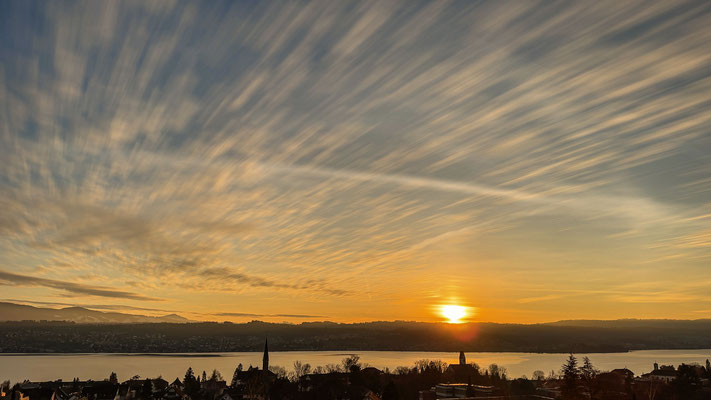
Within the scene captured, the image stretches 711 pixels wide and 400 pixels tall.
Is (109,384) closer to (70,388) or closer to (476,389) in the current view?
(70,388)

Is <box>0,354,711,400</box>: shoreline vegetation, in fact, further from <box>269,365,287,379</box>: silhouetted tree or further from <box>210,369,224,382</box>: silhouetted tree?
<box>269,365,287,379</box>: silhouetted tree

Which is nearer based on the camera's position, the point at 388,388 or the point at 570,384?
the point at 570,384

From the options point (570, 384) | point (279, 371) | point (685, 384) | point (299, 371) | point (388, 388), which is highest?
point (570, 384)

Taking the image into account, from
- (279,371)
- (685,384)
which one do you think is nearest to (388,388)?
(685,384)

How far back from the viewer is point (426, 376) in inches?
4161

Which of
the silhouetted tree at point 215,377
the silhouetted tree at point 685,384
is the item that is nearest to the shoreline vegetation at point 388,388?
the silhouetted tree at point 685,384

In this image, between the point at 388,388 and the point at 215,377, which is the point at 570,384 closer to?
the point at 388,388

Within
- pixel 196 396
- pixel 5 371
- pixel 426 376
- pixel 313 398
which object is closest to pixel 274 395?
pixel 313 398

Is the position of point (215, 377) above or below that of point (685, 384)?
below

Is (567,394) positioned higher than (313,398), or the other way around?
(567,394)

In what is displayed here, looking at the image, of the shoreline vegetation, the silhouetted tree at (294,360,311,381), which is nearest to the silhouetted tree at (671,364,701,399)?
the shoreline vegetation

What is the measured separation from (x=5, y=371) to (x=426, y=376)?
175 m

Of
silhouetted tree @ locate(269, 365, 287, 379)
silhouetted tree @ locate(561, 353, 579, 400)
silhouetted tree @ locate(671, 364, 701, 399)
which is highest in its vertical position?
silhouetted tree @ locate(561, 353, 579, 400)

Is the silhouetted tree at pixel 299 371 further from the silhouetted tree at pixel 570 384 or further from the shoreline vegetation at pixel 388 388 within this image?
the silhouetted tree at pixel 570 384
